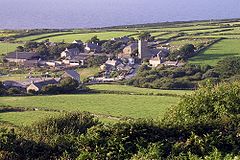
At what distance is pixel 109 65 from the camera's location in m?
44.3

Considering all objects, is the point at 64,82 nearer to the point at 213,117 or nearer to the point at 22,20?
the point at 213,117

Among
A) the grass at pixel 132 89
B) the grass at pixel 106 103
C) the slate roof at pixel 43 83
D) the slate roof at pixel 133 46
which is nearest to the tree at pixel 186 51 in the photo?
the slate roof at pixel 133 46

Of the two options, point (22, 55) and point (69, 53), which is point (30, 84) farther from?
point (69, 53)

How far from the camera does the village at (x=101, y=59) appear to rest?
1628 inches

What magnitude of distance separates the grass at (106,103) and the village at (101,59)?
8594mm

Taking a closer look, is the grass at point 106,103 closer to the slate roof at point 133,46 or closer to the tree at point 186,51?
the tree at point 186,51

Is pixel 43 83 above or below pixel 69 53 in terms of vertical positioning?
below

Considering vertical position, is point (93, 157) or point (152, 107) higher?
point (93, 157)

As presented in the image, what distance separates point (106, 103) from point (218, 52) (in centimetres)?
2265

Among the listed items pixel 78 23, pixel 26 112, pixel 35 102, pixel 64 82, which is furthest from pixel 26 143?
pixel 78 23

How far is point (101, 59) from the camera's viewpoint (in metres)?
47.0

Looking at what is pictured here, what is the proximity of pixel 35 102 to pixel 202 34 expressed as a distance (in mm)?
35979

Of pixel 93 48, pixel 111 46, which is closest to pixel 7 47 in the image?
pixel 93 48

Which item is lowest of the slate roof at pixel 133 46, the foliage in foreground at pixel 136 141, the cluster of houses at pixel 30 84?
the cluster of houses at pixel 30 84
